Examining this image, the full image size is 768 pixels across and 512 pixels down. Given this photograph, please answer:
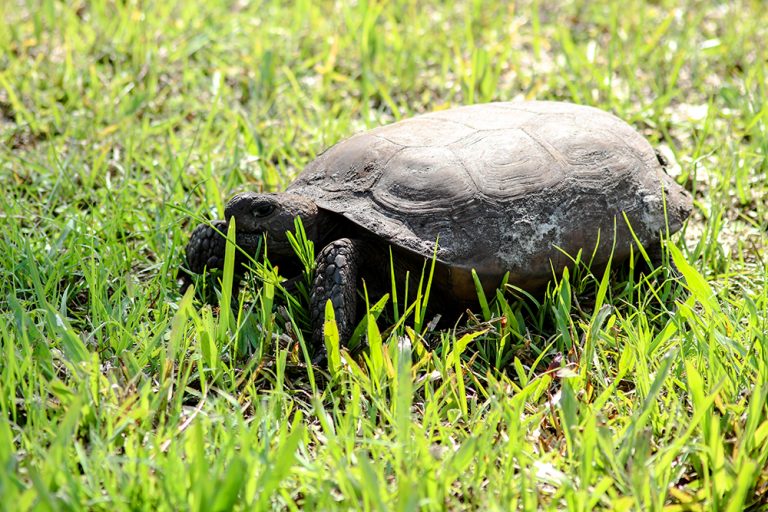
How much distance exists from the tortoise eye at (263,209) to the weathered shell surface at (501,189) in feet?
0.70

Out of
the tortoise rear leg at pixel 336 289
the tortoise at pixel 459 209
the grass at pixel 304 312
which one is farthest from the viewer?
the tortoise at pixel 459 209

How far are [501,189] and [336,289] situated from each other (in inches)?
27.2

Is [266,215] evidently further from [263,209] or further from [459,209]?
[459,209]

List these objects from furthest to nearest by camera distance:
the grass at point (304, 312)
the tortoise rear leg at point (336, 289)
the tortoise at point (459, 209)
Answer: the tortoise at point (459, 209) < the tortoise rear leg at point (336, 289) < the grass at point (304, 312)

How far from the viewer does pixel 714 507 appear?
200 centimetres

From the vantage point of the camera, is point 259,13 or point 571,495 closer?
point 571,495

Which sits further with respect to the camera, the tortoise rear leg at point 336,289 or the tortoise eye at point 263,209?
the tortoise eye at point 263,209

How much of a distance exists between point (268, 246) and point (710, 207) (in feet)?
6.87

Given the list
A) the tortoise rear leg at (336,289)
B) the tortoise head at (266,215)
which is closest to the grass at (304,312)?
the tortoise rear leg at (336,289)

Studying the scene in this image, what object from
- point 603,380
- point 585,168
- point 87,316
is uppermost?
point 585,168

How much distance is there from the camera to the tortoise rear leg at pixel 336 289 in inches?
107

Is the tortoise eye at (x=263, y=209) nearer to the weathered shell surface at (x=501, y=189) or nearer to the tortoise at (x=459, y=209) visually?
the tortoise at (x=459, y=209)

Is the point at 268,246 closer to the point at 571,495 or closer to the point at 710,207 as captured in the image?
the point at 571,495

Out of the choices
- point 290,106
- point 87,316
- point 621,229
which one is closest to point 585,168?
point 621,229
